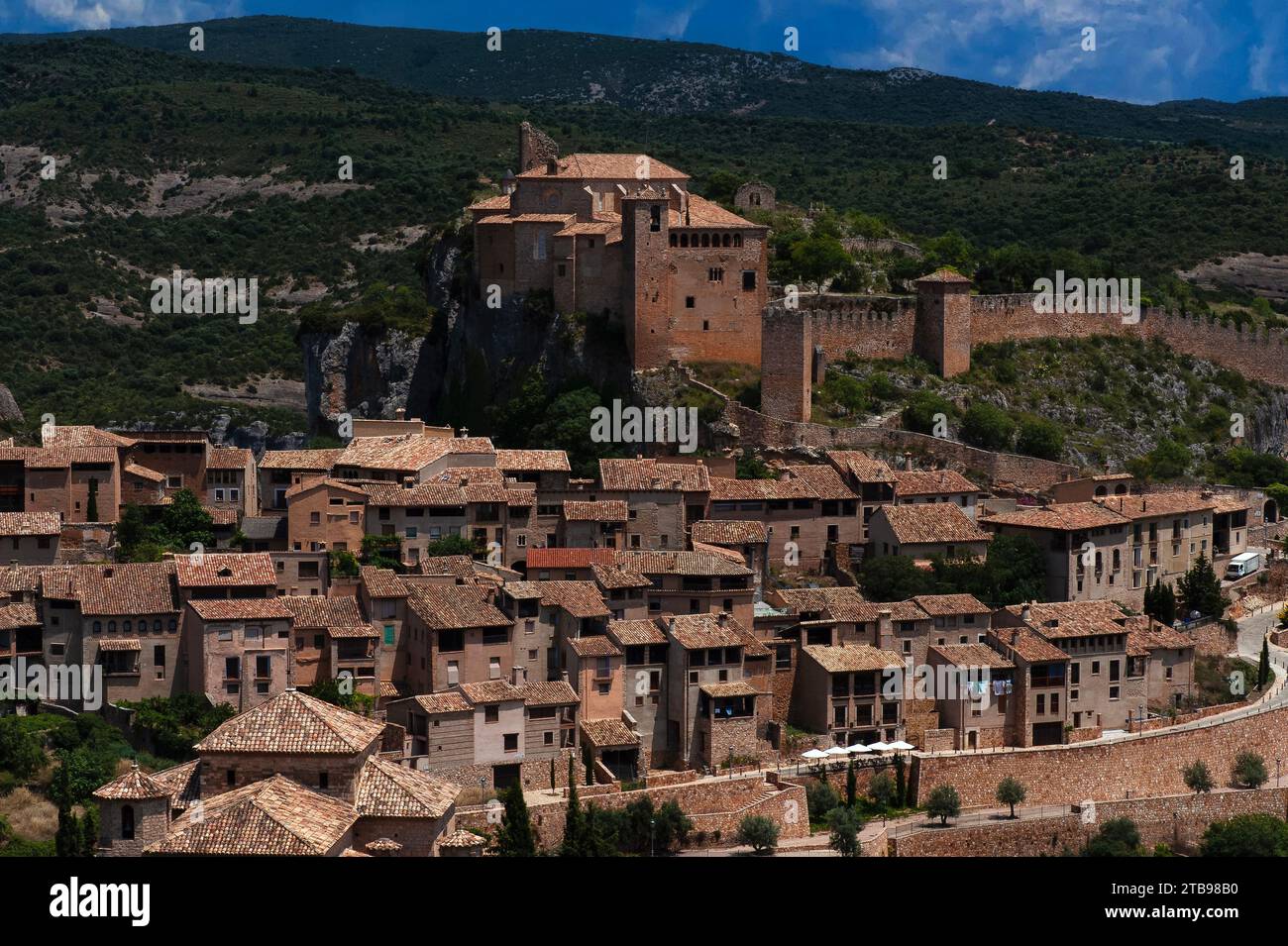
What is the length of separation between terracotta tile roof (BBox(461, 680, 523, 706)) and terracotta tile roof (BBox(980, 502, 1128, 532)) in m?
16.8

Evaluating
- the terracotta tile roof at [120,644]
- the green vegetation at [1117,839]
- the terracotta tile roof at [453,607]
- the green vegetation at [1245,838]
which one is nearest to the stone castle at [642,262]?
the terracotta tile roof at [453,607]

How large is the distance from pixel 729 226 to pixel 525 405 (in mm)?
7460

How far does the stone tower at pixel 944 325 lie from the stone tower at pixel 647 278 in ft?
31.7

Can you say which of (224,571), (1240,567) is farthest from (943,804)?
(1240,567)

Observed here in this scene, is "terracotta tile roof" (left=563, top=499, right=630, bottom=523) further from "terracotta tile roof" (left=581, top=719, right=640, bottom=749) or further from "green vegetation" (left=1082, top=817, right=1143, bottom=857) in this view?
"green vegetation" (left=1082, top=817, right=1143, bottom=857)

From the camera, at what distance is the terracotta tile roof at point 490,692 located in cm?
4478

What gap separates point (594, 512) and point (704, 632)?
645cm

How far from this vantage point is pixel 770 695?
163 ft

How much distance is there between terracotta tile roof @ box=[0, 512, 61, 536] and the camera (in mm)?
51156

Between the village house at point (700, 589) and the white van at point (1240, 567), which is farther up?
the village house at point (700, 589)

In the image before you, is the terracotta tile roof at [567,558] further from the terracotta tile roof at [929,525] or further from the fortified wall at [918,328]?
the fortified wall at [918,328]

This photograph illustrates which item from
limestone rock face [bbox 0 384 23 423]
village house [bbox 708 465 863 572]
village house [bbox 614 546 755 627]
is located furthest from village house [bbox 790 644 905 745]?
limestone rock face [bbox 0 384 23 423]

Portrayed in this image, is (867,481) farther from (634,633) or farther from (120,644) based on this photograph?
(120,644)
